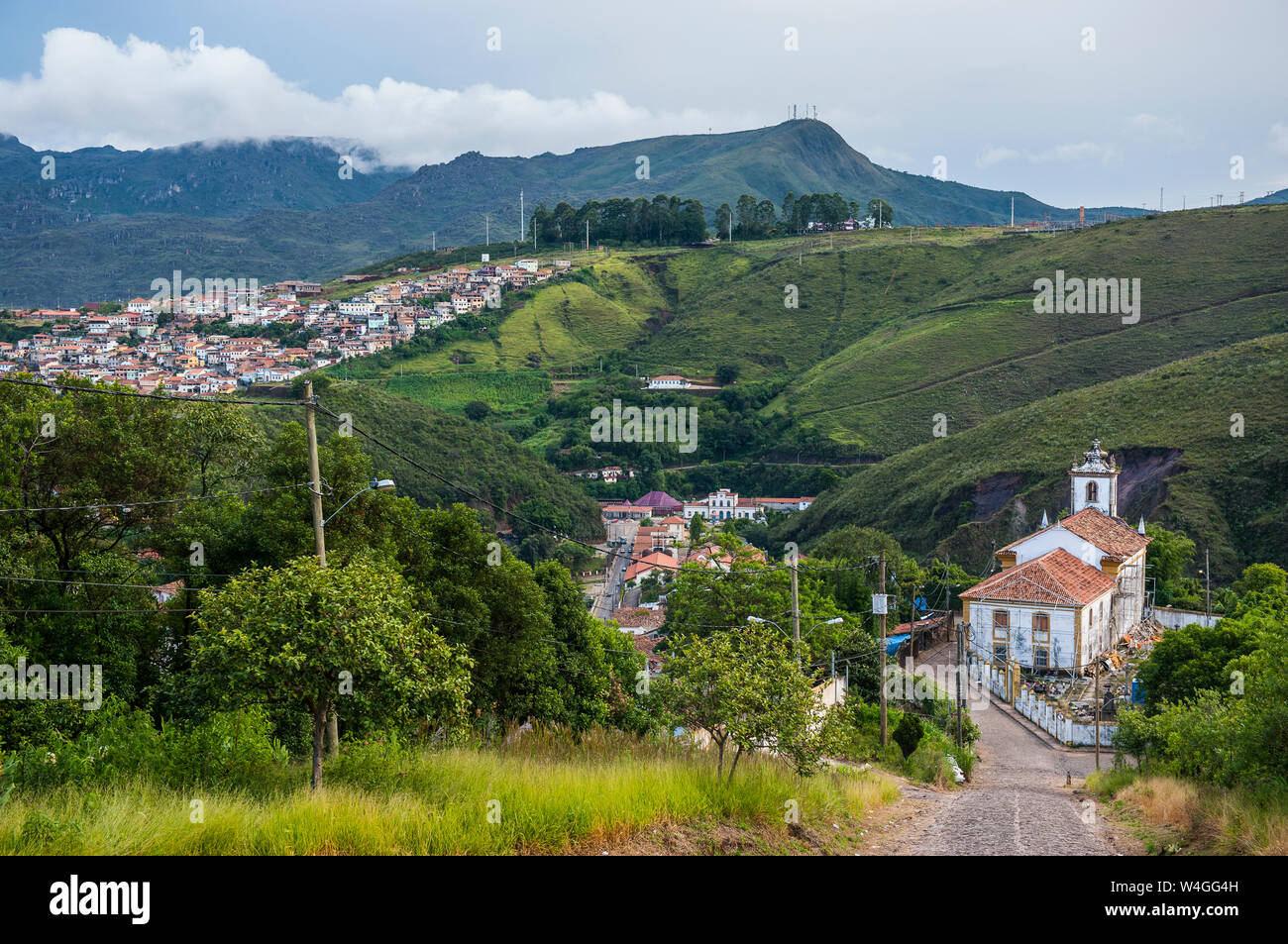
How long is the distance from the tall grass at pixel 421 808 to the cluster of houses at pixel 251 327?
80.0m

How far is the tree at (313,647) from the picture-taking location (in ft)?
25.1

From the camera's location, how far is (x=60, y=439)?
1478 centimetres

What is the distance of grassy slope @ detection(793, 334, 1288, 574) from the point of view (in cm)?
4450

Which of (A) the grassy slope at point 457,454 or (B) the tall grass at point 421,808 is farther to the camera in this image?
(A) the grassy slope at point 457,454

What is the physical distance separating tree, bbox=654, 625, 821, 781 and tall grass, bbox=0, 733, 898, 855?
484 millimetres

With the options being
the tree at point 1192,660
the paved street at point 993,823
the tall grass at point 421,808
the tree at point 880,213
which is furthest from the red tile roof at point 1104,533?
the tree at point 880,213

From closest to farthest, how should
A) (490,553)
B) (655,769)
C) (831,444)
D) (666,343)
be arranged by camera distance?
1. (655,769)
2. (490,553)
3. (831,444)
4. (666,343)

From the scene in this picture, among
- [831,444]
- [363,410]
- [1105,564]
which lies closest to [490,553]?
[1105,564]

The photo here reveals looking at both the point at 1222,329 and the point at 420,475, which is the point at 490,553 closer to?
the point at 420,475

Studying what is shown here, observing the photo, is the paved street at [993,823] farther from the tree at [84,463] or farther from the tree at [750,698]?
the tree at [84,463]

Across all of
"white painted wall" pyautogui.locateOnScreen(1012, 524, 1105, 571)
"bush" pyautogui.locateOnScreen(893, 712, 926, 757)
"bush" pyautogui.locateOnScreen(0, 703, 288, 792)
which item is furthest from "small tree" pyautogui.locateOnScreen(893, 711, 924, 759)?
"white painted wall" pyautogui.locateOnScreen(1012, 524, 1105, 571)
